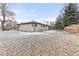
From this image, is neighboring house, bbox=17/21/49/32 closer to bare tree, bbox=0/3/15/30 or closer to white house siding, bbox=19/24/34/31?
white house siding, bbox=19/24/34/31

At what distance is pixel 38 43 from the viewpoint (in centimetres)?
198

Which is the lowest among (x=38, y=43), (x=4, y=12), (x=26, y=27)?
(x=38, y=43)

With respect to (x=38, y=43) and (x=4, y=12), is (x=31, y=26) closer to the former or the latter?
(x=38, y=43)

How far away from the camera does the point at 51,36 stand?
6.66ft

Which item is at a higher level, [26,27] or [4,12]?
[4,12]

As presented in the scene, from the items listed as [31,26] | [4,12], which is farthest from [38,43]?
[4,12]

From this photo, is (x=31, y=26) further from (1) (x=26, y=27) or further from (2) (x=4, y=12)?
(2) (x=4, y=12)

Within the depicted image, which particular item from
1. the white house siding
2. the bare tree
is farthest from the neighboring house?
the bare tree

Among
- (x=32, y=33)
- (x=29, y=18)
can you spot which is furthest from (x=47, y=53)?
(x=29, y=18)

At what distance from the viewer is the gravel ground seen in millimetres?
1935

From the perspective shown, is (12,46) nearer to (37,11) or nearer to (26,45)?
(26,45)

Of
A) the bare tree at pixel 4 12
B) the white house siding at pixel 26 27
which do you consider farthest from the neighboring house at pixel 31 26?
the bare tree at pixel 4 12

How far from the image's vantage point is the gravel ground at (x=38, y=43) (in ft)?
6.35

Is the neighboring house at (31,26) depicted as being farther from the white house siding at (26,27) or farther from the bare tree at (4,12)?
the bare tree at (4,12)
